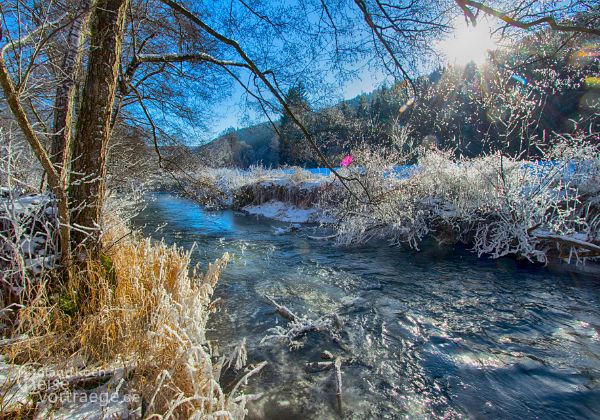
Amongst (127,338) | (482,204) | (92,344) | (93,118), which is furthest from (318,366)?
(482,204)

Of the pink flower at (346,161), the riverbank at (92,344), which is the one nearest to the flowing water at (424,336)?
the riverbank at (92,344)

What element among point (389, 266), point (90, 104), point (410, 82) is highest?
point (410, 82)

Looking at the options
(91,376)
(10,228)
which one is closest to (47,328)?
(91,376)

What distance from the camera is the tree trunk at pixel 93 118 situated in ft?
7.82

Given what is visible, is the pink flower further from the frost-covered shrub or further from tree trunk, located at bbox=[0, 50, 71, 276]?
tree trunk, located at bbox=[0, 50, 71, 276]

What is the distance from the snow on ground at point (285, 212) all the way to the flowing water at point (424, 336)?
544cm

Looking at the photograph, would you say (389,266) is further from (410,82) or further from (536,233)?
(410,82)

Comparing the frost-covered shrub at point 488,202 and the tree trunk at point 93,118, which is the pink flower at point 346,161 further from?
the tree trunk at point 93,118

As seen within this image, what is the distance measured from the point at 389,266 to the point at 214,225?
298 inches

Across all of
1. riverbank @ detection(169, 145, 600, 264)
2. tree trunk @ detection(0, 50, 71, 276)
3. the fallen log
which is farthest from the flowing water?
tree trunk @ detection(0, 50, 71, 276)

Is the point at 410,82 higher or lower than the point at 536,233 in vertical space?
higher

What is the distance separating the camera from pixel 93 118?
2.40m

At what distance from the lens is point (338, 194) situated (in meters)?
11.7

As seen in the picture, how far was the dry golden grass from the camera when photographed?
1.73 m
